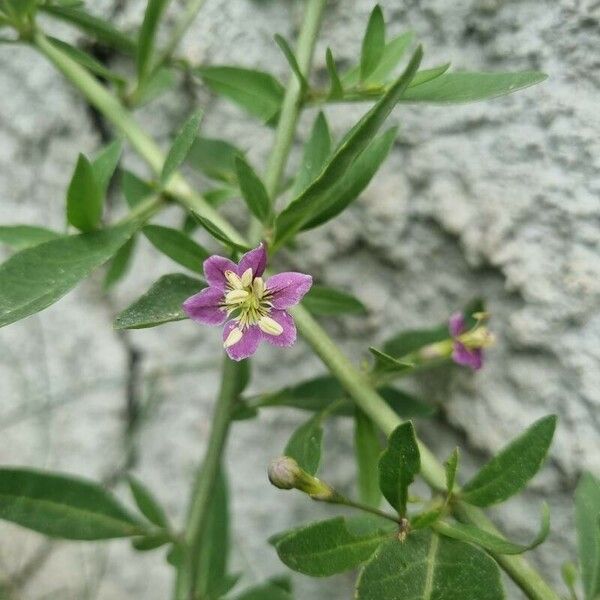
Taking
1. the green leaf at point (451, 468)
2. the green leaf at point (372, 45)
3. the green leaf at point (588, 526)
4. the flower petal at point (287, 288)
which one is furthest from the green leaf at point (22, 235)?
the green leaf at point (588, 526)

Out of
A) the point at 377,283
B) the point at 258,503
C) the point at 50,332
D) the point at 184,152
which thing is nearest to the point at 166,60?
the point at 184,152

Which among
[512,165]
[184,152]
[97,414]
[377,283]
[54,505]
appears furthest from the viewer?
[97,414]

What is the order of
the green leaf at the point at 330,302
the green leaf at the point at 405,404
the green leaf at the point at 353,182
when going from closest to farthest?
the green leaf at the point at 353,182, the green leaf at the point at 330,302, the green leaf at the point at 405,404

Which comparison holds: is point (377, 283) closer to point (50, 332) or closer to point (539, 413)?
point (539, 413)

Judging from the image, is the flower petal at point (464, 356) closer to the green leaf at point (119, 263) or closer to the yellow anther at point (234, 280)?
the yellow anther at point (234, 280)

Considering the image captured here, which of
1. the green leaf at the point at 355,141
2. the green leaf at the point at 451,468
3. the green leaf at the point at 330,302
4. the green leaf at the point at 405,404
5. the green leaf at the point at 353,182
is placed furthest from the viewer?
the green leaf at the point at 405,404
